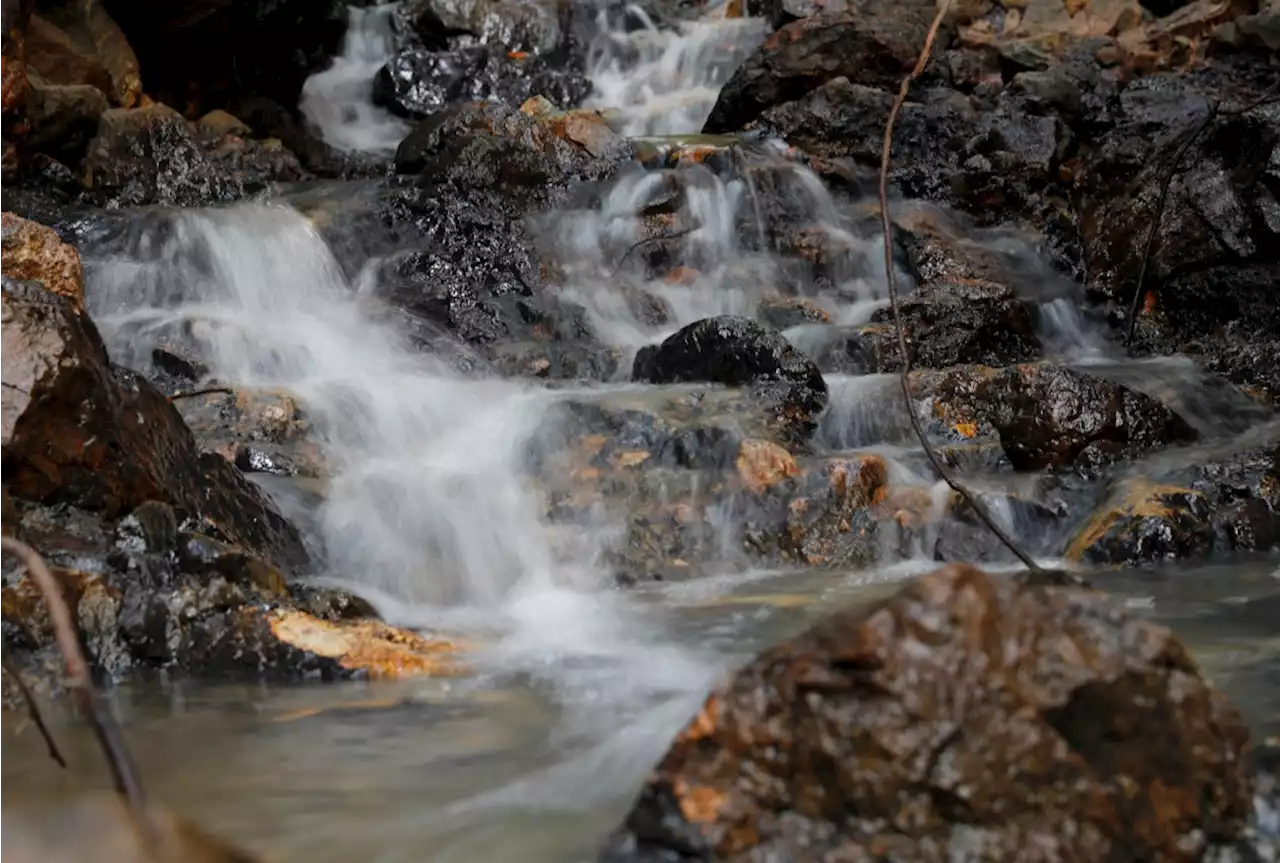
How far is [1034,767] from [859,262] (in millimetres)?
8868

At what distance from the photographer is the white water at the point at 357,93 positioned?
46.9ft

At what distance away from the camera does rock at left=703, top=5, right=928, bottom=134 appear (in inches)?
524

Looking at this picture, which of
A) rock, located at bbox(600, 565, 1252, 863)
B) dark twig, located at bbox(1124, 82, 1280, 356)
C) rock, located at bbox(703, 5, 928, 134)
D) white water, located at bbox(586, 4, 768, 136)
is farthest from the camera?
white water, located at bbox(586, 4, 768, 136)

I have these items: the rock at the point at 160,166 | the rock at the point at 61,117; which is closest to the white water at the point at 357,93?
the rock at the point at 160,166

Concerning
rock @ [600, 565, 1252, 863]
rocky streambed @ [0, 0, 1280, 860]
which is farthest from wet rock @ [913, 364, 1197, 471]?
rock @ [600, 565, 1252, 863]

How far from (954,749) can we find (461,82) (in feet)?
47.6

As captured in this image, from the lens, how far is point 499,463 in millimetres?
6922

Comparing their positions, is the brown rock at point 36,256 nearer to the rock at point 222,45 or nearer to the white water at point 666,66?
the rock at point 222,45

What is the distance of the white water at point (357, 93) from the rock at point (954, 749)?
12.8m

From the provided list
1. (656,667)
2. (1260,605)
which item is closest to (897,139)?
(1260,605)

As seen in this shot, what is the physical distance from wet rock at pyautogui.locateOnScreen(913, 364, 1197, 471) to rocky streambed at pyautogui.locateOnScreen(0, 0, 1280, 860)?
3cm

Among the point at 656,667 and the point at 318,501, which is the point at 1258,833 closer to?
the point at 656,667

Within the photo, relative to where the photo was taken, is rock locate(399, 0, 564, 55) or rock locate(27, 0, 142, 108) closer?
rock locate(27, 0, 142, 108)

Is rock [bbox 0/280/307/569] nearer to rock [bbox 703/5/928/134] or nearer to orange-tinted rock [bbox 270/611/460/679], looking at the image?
orange-tinted rock [bbox 270/611/460/679]
